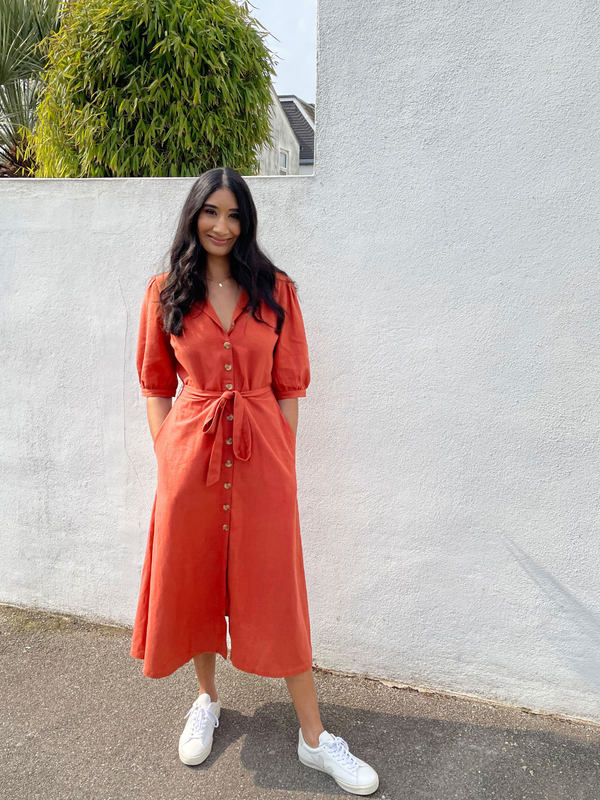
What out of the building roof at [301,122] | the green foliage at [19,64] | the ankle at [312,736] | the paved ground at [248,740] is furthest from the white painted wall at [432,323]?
the building roof at [301,122]

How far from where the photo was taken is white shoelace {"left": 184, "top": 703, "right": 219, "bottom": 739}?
2432mm

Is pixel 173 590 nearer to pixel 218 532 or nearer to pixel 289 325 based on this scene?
pixel 218 532

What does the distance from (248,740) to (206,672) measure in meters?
0.30

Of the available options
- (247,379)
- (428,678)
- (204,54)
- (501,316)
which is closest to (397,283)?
(501,316)

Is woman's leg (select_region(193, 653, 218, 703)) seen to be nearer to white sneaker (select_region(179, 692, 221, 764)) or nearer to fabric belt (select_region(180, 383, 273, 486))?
white sneaker (select_region(179, 692, 221, 764))

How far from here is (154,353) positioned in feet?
7.66

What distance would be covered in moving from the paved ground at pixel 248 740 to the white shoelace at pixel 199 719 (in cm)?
9

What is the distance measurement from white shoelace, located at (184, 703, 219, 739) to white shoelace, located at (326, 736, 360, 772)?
0.47 m

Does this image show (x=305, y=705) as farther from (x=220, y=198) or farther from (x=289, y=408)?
(x=220, y=198)

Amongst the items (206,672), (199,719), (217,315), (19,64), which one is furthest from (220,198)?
(19,64)

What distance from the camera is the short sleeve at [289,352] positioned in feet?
7.65

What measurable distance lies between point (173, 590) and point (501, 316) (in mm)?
1584

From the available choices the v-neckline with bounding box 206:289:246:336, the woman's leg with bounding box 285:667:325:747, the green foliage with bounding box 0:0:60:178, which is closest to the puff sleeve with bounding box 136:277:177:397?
the v-neckline with bounding box 206:289:246:336

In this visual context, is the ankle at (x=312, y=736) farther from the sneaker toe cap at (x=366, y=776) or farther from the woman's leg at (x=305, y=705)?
the sneaker toe cap at (x=366, y=776)
